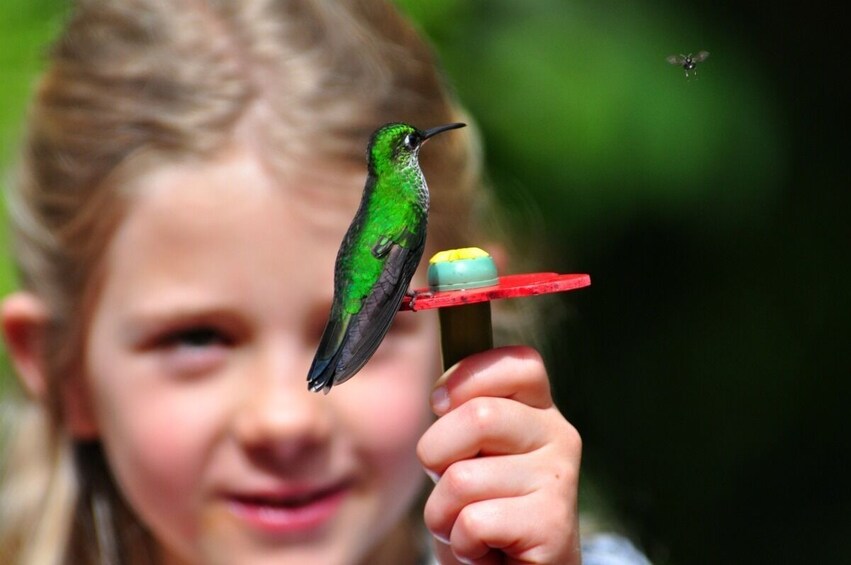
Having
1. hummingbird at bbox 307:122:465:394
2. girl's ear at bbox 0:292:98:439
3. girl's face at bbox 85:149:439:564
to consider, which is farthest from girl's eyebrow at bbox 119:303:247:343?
hummingbird at bbox 307:122:465:394

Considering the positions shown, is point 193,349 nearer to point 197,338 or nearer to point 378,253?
point 197,338

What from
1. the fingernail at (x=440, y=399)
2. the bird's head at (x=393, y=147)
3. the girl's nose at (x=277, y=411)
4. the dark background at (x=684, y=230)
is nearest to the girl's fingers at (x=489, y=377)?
the fingernail at (x=440, y=399)

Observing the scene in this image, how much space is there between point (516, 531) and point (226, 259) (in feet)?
1.41

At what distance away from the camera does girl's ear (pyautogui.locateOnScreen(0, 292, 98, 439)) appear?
1161 millimetres

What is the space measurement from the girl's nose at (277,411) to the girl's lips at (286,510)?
55mm

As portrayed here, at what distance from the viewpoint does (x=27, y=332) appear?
118cm

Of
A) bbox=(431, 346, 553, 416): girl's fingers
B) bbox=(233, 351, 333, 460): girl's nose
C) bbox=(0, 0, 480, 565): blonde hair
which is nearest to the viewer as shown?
bbox=(431, 346, 553, 416): girl's fingers

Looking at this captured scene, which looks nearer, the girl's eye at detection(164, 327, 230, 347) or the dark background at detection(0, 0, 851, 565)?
the girl's eye at detection(164, 327, 230, 347)

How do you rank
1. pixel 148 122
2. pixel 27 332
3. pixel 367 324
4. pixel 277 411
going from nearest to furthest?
1. pixel 367 324
2. pixel 277 411
3. pixel 148 122
4. pixel 27 332

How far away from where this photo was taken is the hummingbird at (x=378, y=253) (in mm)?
412

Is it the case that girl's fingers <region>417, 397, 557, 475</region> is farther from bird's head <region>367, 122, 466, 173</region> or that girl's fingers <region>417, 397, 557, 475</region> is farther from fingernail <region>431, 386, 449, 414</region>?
bird's head <region>367, 122, 466, 173</region>

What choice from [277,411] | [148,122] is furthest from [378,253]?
[148,122]

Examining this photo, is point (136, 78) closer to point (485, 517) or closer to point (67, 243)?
point (67, 243)

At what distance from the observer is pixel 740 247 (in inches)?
55.6
